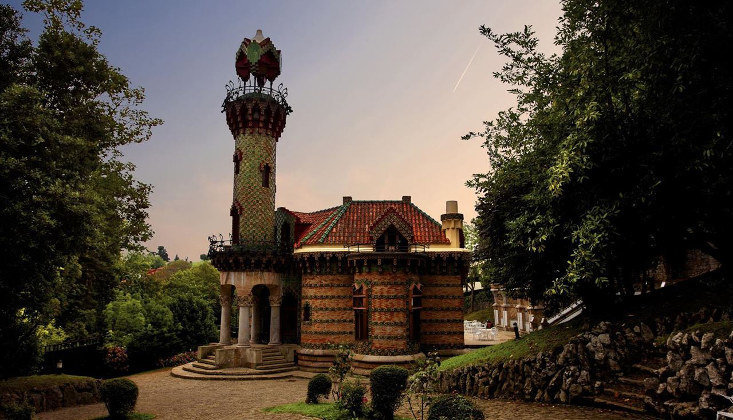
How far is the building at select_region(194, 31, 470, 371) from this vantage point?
910 inches

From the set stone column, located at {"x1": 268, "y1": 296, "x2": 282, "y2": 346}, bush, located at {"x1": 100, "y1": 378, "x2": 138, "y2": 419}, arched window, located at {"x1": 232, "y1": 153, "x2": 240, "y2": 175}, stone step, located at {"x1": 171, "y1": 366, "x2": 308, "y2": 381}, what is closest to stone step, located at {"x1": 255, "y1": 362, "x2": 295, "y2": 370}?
stone step, located at {"x1": 171, "y1": 366, "x2": 308, "y2": 381}

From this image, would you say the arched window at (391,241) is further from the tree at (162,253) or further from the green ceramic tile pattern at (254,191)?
the tree at (162,253)

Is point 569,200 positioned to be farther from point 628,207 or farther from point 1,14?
point 1,14

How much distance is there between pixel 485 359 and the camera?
1670 centimetres

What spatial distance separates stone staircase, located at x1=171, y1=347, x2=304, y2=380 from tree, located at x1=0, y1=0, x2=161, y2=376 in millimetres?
5776

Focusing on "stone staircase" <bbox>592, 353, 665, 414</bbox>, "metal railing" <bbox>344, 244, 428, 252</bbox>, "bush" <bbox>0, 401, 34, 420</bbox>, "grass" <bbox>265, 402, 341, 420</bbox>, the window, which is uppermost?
the window

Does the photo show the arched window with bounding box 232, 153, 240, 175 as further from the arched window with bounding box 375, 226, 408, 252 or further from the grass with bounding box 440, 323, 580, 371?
the grass with bounding box 440, 323, 580, 371

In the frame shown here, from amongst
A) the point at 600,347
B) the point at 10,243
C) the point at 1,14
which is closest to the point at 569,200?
the point at 600,347

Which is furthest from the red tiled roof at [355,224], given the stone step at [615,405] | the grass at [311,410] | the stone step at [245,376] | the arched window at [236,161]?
the stone step at [615,405]

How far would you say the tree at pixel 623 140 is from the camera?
964 centimetres

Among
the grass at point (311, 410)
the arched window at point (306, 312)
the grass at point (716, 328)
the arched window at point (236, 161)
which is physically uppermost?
the arched window at point (236, 161)

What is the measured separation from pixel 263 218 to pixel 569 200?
695 inches

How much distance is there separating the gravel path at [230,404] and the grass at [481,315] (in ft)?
108

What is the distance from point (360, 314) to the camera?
2370 centimetres
